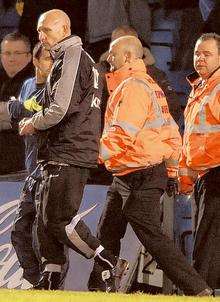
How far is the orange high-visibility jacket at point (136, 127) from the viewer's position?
6203 millimetres

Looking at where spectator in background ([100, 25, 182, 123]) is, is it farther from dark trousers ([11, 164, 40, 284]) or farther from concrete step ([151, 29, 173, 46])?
dark trousers ([11, 164, 40, 284])

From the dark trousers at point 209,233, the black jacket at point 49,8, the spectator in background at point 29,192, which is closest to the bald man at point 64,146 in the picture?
the dark trousers at point 209,233

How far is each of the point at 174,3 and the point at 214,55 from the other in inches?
84.6

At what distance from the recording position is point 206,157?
20.4 ft

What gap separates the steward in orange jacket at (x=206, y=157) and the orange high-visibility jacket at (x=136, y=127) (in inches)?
5.7

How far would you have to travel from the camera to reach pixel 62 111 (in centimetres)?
597

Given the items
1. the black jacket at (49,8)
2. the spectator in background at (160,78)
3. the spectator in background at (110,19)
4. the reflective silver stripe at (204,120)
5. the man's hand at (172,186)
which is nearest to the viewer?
the reflective silver stripe at (204,120)

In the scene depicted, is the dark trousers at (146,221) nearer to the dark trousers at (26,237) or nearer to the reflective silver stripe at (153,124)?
the reflective silver stripe at (153,124)

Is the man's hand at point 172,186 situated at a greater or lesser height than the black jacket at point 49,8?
lesser

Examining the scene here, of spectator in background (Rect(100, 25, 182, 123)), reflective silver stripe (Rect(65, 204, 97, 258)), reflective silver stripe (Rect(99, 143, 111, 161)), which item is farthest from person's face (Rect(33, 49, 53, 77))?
reflective silver stripe (Rect(65, 204, 97, 258))

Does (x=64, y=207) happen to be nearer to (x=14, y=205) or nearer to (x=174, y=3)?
(x=14, y=205)

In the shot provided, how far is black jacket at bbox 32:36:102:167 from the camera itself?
19.6 feet

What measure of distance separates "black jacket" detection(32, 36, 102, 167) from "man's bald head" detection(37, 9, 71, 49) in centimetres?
9

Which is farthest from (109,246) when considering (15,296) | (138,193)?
(15,296)
